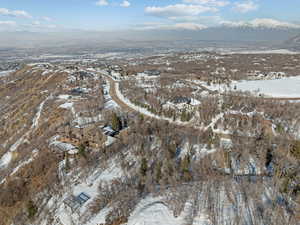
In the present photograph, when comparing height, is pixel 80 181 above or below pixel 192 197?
below

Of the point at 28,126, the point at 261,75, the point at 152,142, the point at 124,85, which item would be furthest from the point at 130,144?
the point at 261,75

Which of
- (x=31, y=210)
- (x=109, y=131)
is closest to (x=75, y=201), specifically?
(x=31, y=210)

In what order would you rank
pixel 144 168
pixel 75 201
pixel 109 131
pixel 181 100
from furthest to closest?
pixel 181 100 < pixel 109 131 < pixel 144 168 < pixel 75 201

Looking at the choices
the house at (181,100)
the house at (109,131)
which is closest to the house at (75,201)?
the house at (109,131)

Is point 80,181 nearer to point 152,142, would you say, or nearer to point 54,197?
point 54,197

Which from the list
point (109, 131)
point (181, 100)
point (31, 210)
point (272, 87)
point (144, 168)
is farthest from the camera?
point (272, 87)

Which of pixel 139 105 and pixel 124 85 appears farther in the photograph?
pixel 124 85

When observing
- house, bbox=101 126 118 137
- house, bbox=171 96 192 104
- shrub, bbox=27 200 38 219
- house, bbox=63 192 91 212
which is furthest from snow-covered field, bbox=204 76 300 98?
shrub, bbox=27 200 38 219

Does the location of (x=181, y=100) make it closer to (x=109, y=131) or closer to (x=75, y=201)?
(x=109, y=131)
